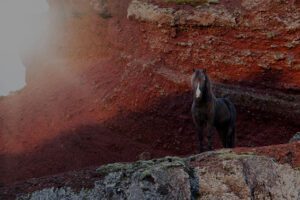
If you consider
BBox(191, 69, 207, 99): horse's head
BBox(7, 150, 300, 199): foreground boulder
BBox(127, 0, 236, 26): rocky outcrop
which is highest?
BBox(127, 0, 236, 26): rocky outcrop

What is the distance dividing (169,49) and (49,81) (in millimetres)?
5962

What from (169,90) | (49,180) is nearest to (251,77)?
(169,90)

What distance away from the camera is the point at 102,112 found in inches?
714

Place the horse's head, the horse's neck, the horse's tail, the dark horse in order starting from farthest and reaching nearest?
the horse's tail, the horse's neck, the dark horse, the horse's head

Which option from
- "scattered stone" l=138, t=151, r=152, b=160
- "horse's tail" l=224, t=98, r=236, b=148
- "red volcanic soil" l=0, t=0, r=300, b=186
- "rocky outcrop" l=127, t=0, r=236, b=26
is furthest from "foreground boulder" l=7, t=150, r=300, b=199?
"rocky outcrop" l=127, t=0, r=236, b=26

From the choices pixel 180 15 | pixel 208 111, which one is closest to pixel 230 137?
pixel 208 111

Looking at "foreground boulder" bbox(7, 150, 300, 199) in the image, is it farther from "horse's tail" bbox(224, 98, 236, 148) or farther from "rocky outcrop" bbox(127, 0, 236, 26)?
"rocky outcrop" bbox(127, 0, 236, 26)

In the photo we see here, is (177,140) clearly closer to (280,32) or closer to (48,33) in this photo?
(280,32)

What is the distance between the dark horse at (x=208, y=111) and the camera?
11445mm

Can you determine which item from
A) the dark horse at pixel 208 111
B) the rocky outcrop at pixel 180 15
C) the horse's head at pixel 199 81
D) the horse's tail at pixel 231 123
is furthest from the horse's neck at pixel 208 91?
the rocky outcrop at pixel 180 15

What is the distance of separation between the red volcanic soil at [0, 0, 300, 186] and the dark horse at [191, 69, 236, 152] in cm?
284

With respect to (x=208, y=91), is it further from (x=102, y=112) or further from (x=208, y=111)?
(x=102, y=112)

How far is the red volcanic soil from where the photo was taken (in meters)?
15.6

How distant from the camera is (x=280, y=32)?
1784 cm
